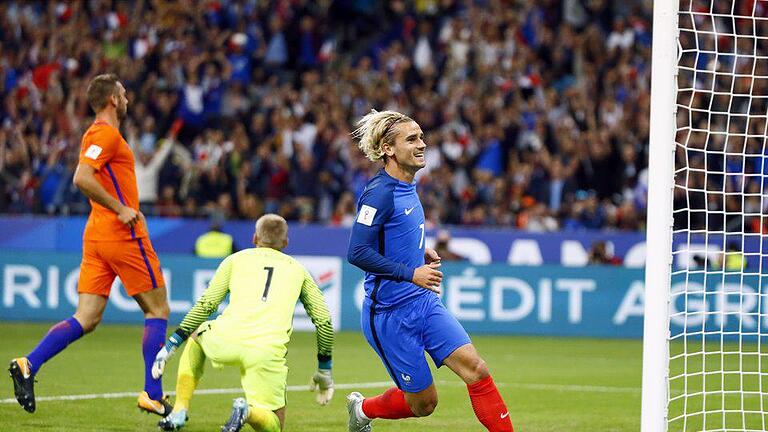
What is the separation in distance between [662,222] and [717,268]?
1354 centimetres

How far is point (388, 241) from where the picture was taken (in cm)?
754

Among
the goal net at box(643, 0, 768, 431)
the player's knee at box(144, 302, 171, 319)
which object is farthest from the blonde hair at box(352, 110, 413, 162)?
the player's knee at box(144, 302, 171, 319)

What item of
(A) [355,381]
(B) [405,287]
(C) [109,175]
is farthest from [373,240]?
(A) [355,381]

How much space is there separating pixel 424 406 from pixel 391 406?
0.97 feet

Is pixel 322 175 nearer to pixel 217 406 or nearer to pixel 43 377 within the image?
pixel 43 377

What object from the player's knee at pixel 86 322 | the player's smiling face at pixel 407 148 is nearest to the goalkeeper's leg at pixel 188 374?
the player's knee at pixel 86 322

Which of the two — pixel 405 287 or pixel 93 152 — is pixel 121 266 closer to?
pixel 93 152

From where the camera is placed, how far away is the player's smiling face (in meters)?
7.59

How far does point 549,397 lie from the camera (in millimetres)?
11648

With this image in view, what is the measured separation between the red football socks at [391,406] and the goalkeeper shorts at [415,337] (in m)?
0.32

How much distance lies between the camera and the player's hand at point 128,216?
9016 mm

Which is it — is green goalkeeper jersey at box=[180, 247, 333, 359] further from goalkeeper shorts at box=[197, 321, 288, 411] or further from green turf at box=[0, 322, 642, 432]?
green turf at box=[0, 322, 642, 432]

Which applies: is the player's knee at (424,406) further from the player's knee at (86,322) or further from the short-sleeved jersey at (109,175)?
the player's knee at (86,322)

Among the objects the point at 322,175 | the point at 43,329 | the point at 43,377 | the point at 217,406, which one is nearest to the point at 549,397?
the point at 217,406
